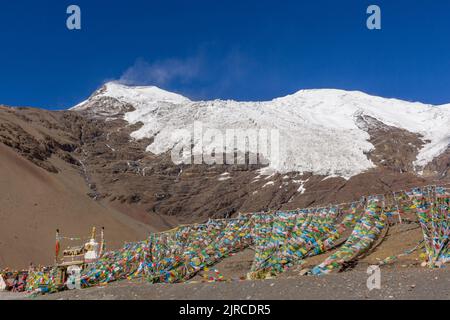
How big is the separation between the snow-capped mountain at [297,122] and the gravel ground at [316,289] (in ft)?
204

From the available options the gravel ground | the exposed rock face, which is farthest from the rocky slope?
the gravel ground

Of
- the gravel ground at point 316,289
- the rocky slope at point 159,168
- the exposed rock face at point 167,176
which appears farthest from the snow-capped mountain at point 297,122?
the gravel ground at point 316,289

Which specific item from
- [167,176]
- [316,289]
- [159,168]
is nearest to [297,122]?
[159,168]

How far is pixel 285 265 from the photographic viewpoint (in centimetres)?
1379

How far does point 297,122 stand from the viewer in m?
97.4

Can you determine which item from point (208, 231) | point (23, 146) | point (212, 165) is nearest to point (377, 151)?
point (212, 165)

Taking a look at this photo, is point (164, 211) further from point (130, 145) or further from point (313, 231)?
point (313, 231)

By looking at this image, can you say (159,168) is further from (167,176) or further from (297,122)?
(297,122)

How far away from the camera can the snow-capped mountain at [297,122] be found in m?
79.0

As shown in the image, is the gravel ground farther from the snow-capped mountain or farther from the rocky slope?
the snow-capped mountain

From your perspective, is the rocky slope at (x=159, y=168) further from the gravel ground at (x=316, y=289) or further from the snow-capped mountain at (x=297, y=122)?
the gravel ground at (x=316, y=289)

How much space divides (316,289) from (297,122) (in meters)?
89.7

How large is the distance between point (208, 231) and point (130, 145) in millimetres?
67405

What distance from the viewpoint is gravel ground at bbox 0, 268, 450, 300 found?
27.5 ft
